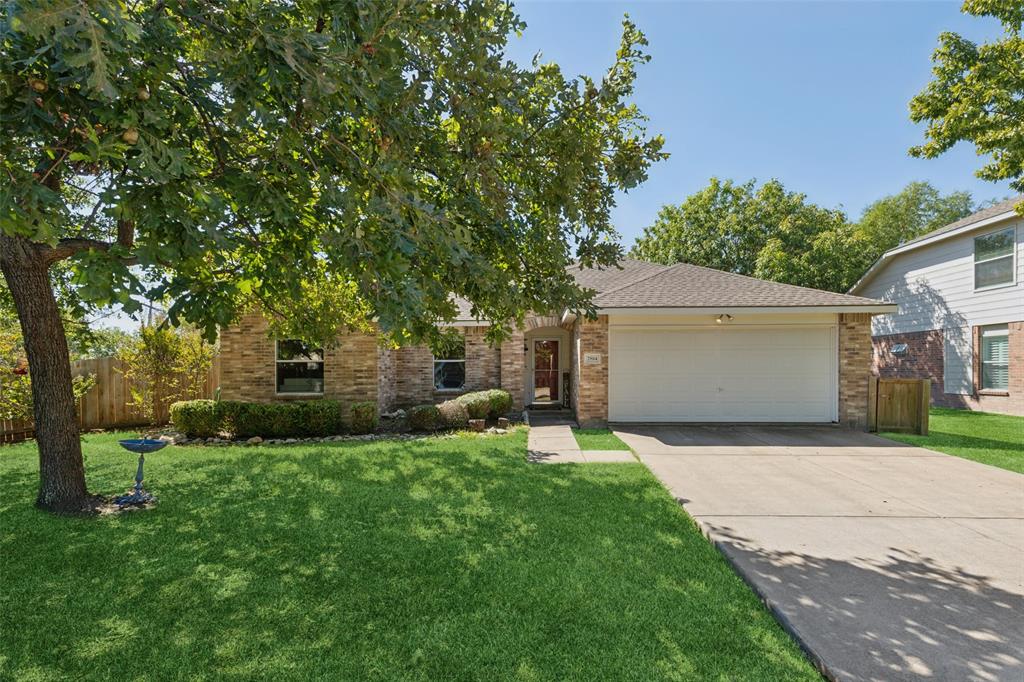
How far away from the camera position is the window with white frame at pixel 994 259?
13.8 meters

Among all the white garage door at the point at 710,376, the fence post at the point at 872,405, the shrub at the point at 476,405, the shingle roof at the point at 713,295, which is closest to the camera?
the shingle roof at the point at 713,295

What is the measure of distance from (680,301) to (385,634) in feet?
30.2

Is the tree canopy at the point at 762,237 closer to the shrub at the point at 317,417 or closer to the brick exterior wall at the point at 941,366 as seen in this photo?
the brick exterior wall at the point at 941,366

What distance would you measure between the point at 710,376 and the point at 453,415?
233 inches

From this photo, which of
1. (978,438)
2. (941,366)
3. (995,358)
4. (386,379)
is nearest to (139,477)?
(386,379)

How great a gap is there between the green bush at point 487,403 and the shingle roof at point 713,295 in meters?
3.50

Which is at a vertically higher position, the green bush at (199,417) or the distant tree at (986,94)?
the distant tree at (986,94)

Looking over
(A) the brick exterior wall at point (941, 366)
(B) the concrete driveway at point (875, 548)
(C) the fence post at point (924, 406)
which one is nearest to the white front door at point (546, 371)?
(B) the concrete driveway at point (875, 548)

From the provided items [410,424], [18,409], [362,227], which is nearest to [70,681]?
[362,227]

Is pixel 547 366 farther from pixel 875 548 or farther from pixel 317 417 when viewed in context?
pixel 875 548

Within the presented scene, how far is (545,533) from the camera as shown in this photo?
4.65 metres

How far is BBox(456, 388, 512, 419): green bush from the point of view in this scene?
1189 centimetres

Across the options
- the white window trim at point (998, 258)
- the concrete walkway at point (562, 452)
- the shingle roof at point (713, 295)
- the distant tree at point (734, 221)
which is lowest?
the concrete walkway at point (562, 452)

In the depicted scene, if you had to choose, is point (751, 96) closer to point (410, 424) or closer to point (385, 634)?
point (410, 424)
